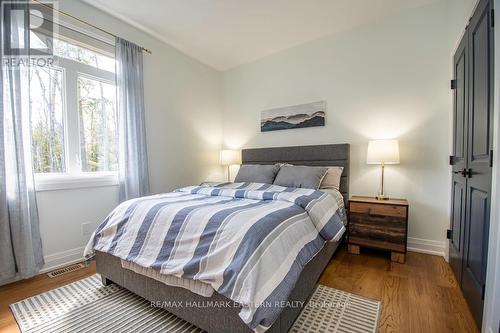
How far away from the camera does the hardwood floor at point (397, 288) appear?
1.40 meters

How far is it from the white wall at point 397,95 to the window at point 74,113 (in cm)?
240

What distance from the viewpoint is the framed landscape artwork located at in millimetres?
3113

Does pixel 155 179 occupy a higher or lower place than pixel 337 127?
lower

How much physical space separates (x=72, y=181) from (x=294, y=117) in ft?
9.31

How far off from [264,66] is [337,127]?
5.20 ft

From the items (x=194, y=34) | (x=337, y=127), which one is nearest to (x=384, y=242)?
(x=337, y=127)

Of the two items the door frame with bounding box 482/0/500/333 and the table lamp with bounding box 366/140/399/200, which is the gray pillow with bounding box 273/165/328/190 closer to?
the table lamp with bounding box 366/140/399/200

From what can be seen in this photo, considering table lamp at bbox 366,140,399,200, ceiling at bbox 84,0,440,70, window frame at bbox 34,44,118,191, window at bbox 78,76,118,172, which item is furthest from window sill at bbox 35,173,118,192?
table lamp at bbox 366,140,399,200

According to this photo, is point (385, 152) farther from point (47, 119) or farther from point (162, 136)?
point (47, 119)

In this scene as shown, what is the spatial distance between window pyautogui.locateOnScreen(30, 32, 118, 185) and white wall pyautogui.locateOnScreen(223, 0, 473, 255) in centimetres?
240

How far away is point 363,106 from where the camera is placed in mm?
2801

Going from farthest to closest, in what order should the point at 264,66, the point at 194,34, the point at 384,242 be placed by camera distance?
the point at 264,66 < the point at 194,34 < the point at 384,242

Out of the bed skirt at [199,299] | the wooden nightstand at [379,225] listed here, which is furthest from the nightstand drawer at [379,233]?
the bed skirt at [199,299]

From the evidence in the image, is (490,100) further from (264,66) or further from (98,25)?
(98,25)
